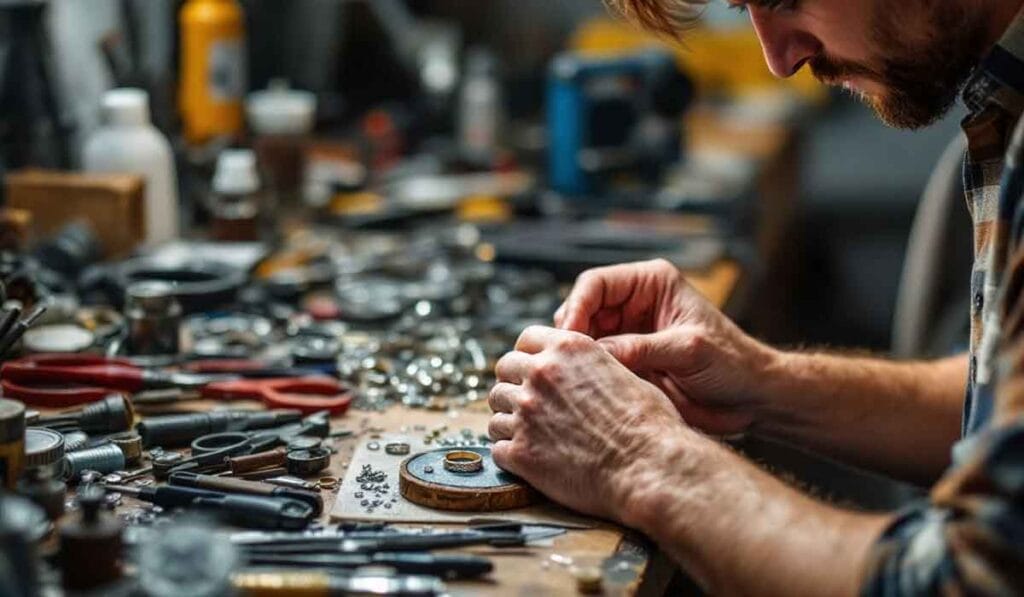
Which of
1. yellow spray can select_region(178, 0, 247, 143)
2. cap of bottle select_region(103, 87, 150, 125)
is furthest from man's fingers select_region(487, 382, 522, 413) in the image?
yellow spray can select_region(178, 0, 247, 143)

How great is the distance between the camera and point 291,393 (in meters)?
1.62

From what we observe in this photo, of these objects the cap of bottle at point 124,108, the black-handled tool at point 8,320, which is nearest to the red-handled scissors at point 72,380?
the black-handled tool at point 8,320

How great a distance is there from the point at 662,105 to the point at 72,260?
1432mm

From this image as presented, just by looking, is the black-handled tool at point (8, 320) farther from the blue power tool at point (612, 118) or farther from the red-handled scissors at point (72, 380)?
the blue power tool at point (612, 118)

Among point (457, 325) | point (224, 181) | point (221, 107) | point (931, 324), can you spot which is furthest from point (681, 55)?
point (457, 325)

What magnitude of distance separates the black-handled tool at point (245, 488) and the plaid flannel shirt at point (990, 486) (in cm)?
51

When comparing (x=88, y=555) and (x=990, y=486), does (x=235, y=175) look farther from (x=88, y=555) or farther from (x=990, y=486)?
(x=990, y=486)

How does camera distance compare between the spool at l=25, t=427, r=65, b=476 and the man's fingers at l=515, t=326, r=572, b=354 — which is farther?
the man's fingers at l=515, t=326, r=572, b=354

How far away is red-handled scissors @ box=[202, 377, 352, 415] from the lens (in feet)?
5.14

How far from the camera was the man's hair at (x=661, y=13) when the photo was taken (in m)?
1.65

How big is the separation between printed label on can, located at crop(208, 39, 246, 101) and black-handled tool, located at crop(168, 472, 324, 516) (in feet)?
4.94

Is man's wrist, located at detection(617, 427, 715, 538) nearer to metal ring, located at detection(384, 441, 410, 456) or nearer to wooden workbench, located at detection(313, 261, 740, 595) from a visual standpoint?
wooden workbench, located at detection(313, 261, 740, 595)

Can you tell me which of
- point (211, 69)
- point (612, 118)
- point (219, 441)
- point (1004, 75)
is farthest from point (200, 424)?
point (612, 118)

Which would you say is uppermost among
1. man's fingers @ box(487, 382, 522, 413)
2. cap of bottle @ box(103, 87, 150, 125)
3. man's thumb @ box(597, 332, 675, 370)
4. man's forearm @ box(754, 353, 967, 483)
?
cap of bottle @ box(103, 87, 150, 125)
